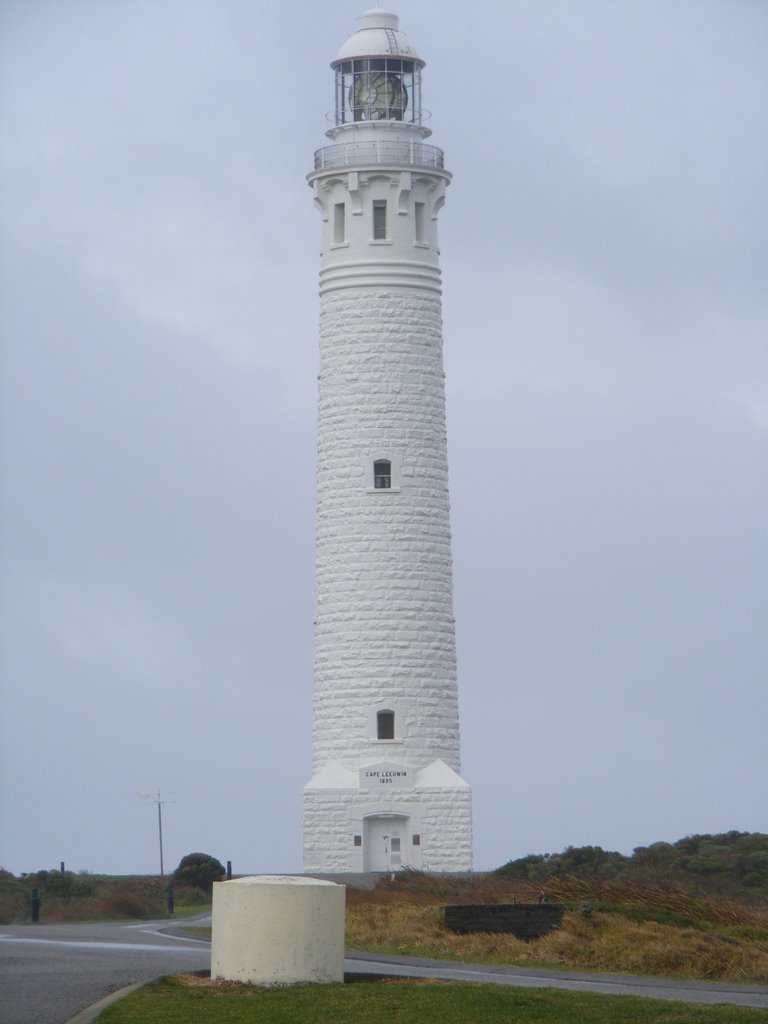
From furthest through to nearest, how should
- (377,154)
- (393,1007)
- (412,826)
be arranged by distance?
(377,154) < (412,826) < (393,1007)

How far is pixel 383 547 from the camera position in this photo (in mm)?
45781

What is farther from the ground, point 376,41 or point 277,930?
point 376,41

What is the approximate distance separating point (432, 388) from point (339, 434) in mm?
2322

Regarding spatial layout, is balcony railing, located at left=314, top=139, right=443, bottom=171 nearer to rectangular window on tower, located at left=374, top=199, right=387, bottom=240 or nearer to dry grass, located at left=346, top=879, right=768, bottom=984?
rectangular window on tower, located at left=374, top=199, right=387, bottom=240

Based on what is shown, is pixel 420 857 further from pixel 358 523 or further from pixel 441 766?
pixel 358 523

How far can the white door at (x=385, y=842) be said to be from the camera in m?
45.7

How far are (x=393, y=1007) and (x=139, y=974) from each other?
3.86 m

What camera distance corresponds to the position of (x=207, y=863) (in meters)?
50.0

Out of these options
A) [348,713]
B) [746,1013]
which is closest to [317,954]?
[746,1013]

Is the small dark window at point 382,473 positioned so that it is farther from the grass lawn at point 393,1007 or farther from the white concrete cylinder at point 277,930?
the grass lawn at point 393,1007

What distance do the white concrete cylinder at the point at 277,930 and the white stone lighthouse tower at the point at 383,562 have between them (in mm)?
24467

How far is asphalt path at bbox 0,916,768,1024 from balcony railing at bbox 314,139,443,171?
23436mm

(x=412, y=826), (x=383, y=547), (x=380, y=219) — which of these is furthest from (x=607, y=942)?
(x=380, y=219)

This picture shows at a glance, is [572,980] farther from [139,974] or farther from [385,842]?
[385,842]
